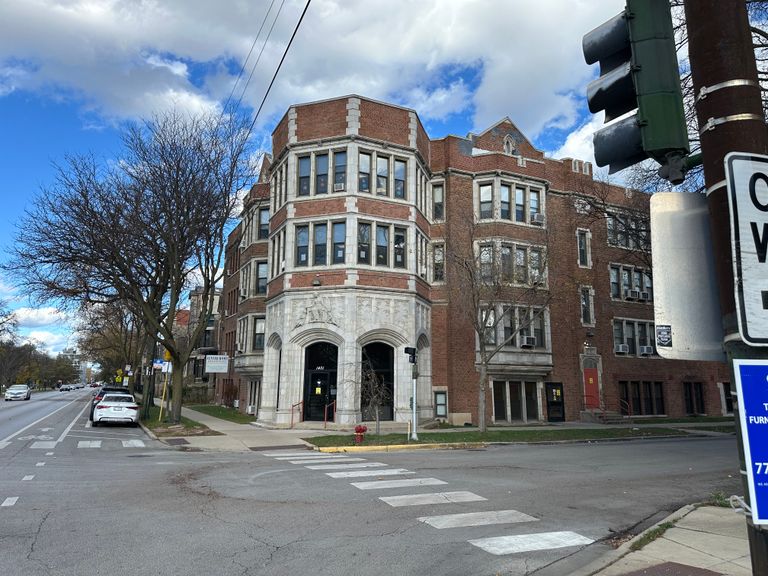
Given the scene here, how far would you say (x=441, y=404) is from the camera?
2633cm

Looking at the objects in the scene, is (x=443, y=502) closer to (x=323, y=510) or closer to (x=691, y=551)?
(x=323, y=510)

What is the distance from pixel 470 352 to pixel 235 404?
1846 centimetres

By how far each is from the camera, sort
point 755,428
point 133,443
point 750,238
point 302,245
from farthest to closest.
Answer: point 302,245 → point 133,443 → point 750,238 → point 755,428

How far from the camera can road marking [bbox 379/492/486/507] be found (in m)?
8.48

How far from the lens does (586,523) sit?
7445mm

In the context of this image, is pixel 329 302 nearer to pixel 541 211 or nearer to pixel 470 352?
pixel 470 352

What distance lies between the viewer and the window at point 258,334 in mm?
32062

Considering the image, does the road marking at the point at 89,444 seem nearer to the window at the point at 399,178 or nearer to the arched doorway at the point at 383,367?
the arched doorway at the point at 383,367

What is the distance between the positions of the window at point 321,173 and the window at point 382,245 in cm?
303

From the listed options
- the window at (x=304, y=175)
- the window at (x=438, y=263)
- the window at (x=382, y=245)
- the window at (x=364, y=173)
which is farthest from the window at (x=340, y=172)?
the window at (x=438, y=263)

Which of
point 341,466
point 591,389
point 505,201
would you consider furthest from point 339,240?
point 591,389

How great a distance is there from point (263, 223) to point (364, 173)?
11.7 meters

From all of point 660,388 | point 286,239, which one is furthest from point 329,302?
point 660,388

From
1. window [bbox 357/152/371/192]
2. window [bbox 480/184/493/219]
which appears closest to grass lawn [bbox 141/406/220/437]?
window [bbox 357/152/371/192]
